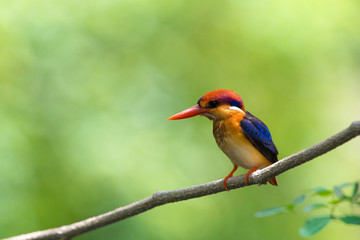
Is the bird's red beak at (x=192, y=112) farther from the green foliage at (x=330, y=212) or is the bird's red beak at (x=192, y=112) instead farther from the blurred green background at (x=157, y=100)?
the blurred green background at (x=157, y=100)

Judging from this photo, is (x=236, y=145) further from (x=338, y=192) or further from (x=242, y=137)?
(x=338, y=192)

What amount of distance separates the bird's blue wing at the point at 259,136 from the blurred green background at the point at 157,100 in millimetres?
3399

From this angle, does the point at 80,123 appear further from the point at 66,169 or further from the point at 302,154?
the point at 302,154

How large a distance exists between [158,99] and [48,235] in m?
4.19

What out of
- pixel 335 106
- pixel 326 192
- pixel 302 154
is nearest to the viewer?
pixel 302 154

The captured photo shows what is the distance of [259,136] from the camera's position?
147 centimetres

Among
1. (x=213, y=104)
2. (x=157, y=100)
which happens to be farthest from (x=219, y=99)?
(x=157, y=100)

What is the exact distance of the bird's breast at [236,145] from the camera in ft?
4.91

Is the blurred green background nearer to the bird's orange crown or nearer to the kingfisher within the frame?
the kingfisher

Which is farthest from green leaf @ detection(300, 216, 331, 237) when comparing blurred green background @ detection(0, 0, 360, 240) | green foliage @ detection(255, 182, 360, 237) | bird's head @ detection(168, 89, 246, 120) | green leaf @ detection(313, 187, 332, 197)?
blurred green background @ detection(0, 0, 360, 240)

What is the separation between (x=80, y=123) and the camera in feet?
18.0

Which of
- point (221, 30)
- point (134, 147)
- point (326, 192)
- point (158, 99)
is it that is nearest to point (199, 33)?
point (221, 30)

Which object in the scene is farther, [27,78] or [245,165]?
[27,78]

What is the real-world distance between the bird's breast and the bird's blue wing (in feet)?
0.06
